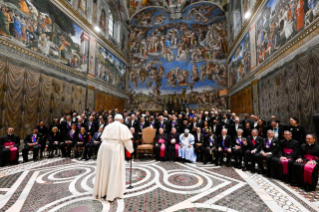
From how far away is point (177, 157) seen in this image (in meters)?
6.59

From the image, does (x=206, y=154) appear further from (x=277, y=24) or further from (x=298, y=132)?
(x=277, y=24)

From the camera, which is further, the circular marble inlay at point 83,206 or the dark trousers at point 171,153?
the dark trousers at point 171,153

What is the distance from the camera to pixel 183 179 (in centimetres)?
440

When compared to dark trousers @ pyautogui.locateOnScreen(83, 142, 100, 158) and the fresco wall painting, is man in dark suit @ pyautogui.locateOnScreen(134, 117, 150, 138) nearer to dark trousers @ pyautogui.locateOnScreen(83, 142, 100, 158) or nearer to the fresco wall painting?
dark trousers @ pyautogui.locateOnScreen(83, 142, 100, 158)

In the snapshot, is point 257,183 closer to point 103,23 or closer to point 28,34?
point 28,34

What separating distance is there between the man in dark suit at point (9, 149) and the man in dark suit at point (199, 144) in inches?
271

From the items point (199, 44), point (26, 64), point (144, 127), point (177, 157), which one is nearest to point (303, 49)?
point (177, 157)

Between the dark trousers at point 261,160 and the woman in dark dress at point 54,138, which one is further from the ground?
the woman in dark dress at point 54,138

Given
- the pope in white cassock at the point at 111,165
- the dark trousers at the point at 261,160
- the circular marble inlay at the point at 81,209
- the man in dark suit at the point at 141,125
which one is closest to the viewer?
the circular marble inlay at the point at 81,209

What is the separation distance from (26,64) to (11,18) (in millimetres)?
1973

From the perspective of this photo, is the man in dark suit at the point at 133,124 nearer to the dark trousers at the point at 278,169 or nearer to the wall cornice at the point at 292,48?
the dark trousers at the point at 278,169

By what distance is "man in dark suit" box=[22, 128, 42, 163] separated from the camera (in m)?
6.17

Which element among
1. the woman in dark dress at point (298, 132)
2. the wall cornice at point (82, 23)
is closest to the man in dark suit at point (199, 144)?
the woman in dark dress at point (298, 132)

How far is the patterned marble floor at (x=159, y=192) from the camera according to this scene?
2.96m
